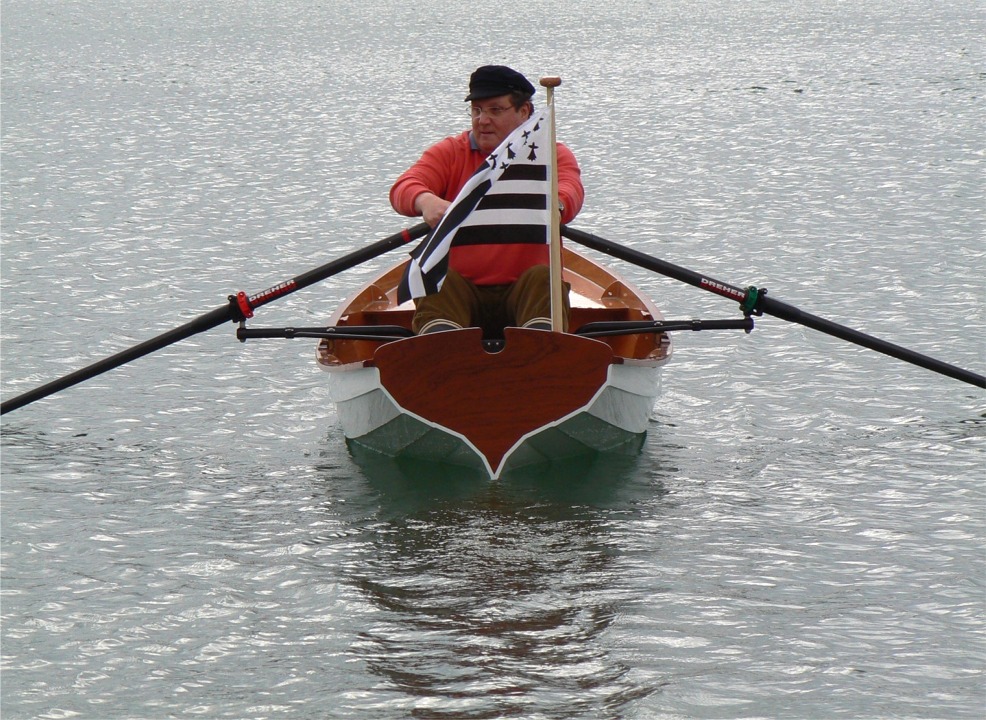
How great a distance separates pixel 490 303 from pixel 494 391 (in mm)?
1067

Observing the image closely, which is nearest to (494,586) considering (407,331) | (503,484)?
(503,484)

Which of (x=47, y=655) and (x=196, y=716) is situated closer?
(x=196, y=716)

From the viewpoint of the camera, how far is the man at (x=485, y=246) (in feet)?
26.8

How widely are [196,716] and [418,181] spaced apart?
4087 millimetres

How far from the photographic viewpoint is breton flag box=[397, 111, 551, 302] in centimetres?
772

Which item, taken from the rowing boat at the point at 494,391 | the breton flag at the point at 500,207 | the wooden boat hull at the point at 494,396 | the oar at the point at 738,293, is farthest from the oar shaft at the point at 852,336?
the breton flag at the point at 500,207

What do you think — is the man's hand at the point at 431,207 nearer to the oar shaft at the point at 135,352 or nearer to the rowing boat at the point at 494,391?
the rowing boat at the point at 494,391

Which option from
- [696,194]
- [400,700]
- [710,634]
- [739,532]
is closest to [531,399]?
[739,532]

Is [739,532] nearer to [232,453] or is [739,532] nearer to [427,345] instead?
[427,345]

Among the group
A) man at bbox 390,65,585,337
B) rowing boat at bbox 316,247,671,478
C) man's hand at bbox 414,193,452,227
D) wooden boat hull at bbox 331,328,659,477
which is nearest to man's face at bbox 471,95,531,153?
man at bbox 390,65,585,337

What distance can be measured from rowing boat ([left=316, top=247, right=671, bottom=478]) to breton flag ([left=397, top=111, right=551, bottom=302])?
1.73 ft

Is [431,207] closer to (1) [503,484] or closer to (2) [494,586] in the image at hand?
(1) [503,484]

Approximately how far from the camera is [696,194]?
59.0ft

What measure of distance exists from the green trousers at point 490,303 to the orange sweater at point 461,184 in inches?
3.8
